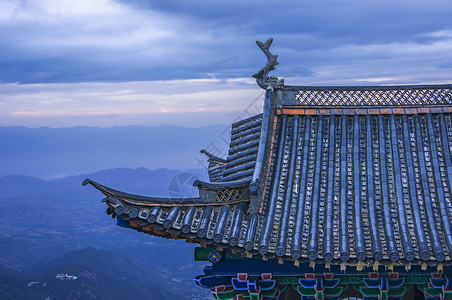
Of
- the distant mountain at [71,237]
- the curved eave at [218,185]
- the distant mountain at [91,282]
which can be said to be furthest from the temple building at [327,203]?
the distant mountain at [71,237]

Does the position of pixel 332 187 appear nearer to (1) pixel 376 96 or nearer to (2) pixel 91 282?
(1) pixel 376 96

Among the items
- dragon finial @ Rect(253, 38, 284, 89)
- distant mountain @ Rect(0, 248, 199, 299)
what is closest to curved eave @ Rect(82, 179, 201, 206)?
dragon finial @ Rect(253, 38, 284, 89)

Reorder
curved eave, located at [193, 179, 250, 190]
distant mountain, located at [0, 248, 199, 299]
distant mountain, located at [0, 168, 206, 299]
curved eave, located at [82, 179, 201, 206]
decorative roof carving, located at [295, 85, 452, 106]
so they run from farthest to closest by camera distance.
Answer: distant mountain, located at [0, 168, 206, 299]
distant mountain, located at [0, 248, 199, 299]
decorative roof carving, located at [295, 85, 452, 106]
curved eave, located at [193, 179, 250, 190]
curved eave, located at [82, 179, 201, 206]

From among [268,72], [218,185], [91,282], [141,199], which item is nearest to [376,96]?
[268,72]

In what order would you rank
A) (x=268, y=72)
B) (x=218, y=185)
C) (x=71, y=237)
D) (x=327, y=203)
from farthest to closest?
1. (x=71, y=237)
2. (x=268, y=72)
3. (x=327, y=203)
4. (x=218, y=185)

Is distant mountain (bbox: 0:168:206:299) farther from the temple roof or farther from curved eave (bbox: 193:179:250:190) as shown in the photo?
curved eave (bbox: 193:179:250:190)

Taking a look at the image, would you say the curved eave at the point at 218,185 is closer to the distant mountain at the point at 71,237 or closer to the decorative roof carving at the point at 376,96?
the decorative roof carving at the point at 376,96
